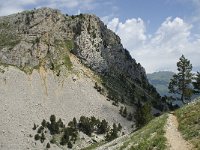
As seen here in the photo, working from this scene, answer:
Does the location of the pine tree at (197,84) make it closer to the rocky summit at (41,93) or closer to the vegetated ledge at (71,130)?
the vegetated ledge at (71,130)

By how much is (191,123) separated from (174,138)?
4.95 metres

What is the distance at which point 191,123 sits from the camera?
176ft

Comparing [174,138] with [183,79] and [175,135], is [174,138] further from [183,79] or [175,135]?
[183,79]

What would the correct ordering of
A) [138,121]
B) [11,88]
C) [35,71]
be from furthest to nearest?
[35,71]
[11,88]
[138,121]

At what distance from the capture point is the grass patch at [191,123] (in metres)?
47.8

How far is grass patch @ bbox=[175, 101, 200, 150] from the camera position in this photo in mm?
47784

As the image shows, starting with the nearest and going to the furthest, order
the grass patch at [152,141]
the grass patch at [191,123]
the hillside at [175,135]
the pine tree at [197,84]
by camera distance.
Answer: the hillside at [175,135] < the grass patch at [191,123] < the grass patch at [152,141] < the pine tree at [197,84]

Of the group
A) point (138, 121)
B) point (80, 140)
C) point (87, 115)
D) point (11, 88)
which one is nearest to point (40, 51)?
point (11, 88)

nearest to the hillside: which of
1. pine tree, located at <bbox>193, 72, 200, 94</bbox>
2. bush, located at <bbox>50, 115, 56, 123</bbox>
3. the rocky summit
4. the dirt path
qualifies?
the dirt path

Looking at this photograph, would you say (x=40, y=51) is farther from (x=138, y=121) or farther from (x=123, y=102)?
(x=138, y=121)

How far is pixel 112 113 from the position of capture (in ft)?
586

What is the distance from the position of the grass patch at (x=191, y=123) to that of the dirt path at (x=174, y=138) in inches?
25.8

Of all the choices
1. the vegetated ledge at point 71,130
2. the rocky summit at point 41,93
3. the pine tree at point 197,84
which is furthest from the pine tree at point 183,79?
the rocky summit at point 41,93

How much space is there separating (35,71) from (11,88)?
20.1 m
